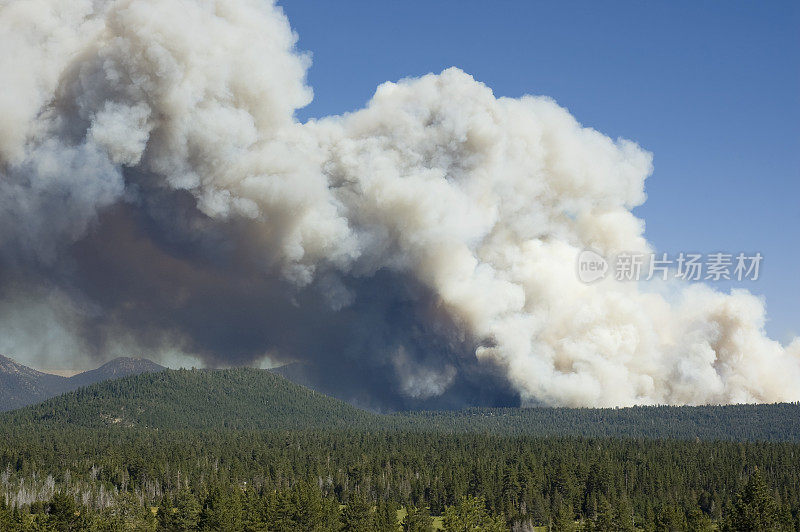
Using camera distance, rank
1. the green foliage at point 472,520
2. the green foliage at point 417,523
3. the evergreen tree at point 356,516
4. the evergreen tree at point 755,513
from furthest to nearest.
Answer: the evergreen tree at point 356,516, the green foliage at point 417,523, the green foliage at point 472,520, the evergreen tree at point 755,513

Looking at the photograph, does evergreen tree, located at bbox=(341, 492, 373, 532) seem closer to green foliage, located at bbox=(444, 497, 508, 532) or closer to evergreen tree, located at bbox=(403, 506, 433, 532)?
evergreen tree, located at bbox=(403, 506, 433, 532)

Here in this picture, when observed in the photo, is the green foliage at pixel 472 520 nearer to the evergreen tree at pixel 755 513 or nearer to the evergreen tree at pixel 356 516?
the evergreen tree at pixel 356 516

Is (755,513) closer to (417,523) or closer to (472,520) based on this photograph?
(472,520)

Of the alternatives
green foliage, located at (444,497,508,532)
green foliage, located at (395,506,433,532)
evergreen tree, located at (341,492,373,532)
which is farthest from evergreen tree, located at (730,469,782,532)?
evergreen tree, located at (341,492,373,532)

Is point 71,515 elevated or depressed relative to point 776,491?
depressed

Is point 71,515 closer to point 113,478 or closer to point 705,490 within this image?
point 113,478

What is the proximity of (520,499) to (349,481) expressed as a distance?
41529 millimetres

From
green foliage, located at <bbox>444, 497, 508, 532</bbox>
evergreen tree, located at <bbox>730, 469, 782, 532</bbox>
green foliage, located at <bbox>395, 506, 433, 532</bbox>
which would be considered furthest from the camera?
green foliage, located at <bbox>395, 506, 433, 532</bbox>

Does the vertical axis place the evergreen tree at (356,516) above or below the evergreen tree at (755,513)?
below

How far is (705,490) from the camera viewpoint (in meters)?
184

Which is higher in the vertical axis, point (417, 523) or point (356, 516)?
point (356, 516)

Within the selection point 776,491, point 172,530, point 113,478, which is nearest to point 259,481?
point 113,478

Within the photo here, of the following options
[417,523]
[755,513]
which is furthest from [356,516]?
[755,513]

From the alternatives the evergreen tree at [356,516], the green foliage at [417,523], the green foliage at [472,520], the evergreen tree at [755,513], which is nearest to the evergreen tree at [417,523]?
the green foliage at [417,523]
